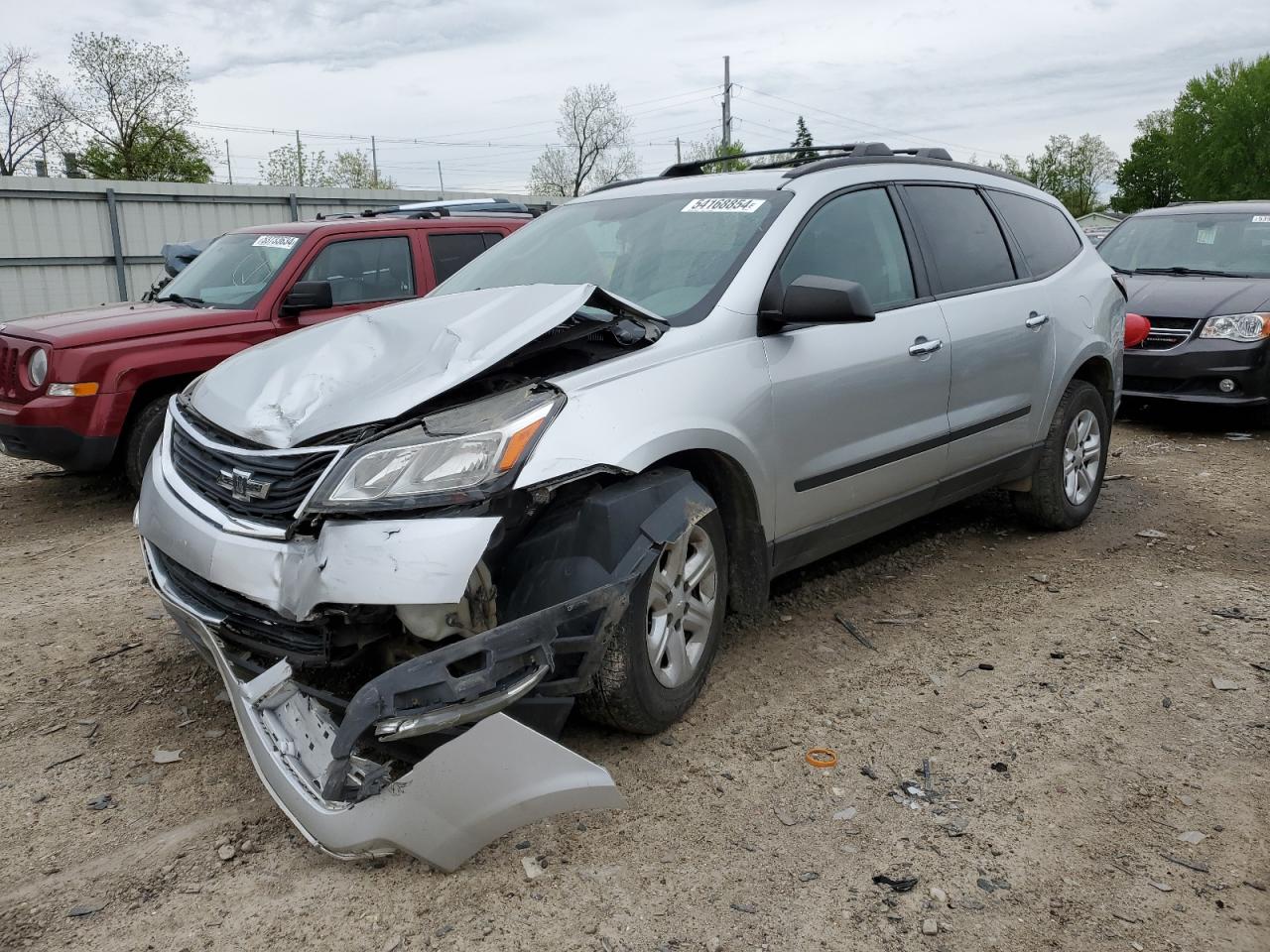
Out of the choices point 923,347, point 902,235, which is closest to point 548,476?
point 923,347

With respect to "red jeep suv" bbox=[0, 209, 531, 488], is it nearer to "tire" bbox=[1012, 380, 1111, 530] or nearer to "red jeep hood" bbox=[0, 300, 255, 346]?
"red jeep hood" bbox=[0, 300, 255, 346]

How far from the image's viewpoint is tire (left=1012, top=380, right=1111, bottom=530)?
5203 millimetres

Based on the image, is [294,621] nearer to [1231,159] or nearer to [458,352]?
[458,352]

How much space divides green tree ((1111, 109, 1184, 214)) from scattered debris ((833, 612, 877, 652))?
86837mm

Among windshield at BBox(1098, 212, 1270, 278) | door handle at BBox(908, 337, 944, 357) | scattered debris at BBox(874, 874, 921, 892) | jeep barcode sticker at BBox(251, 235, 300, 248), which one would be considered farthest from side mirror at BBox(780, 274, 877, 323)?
windshield at BBox(1098, 212, 1270, 278)

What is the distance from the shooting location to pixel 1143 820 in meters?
2.86

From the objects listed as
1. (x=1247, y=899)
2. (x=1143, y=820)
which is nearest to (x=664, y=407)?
(x=1143, y=820)

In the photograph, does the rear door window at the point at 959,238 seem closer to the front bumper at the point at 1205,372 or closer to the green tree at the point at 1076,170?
the front bumper at the point at 1205,372

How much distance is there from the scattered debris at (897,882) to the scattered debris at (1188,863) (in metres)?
0.67

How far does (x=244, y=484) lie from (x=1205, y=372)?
7463 millimetres

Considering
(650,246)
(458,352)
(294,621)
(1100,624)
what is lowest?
(1100,624)

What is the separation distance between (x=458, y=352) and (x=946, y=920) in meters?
1.92

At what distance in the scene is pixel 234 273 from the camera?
7.01m

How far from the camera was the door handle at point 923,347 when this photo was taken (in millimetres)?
4121
